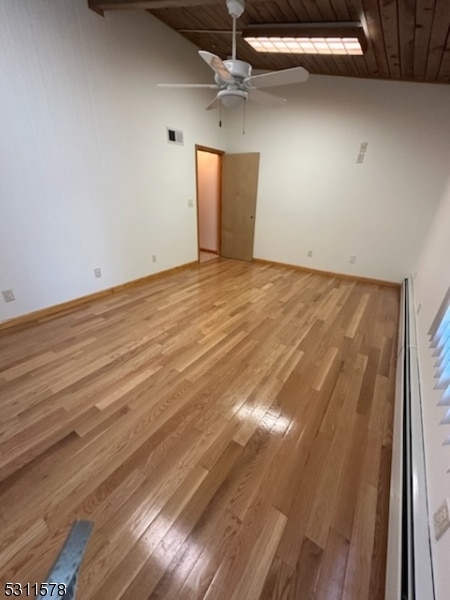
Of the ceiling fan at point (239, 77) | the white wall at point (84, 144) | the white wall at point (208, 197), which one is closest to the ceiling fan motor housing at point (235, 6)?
the ceiling fan at point (239, 77)

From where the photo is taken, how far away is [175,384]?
2.03 meters

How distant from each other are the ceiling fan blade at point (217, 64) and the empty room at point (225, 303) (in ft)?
0.13

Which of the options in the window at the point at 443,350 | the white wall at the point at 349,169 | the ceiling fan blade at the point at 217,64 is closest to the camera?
the window at the point at 443,350

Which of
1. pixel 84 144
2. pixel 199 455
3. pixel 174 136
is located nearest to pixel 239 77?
pixel 84 144

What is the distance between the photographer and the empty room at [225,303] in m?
1.13

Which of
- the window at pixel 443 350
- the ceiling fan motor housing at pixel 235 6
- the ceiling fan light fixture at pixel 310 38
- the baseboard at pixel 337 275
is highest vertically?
the ceiling fan light fixture at pixel 310 38

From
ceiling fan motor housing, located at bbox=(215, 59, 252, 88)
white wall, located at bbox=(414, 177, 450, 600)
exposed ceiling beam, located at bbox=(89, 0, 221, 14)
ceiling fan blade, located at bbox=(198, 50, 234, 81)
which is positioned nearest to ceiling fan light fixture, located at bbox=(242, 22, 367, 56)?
exposed ceiling beam, located at bbox=(89, 0, 221, 14)

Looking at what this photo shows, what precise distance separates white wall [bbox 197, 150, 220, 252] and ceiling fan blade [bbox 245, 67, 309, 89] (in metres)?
3.01

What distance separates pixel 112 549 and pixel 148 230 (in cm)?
361

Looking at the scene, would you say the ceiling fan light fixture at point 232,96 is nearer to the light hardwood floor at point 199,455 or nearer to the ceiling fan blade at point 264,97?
the ceiling fan blade at point 264,97

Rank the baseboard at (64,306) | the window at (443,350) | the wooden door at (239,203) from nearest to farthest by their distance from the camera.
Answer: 1. the window at (443,350)
2. the baseboard at (64,306)
3. the wooden door at (239,203)

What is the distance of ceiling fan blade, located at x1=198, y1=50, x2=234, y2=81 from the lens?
1.85 metres

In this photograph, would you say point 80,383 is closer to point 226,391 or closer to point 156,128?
point 226,391

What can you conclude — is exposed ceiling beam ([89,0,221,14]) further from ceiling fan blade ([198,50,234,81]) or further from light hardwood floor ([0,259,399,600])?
light hardwood floor ([0,259,399,600])
